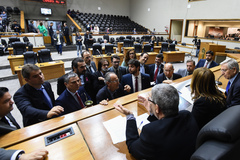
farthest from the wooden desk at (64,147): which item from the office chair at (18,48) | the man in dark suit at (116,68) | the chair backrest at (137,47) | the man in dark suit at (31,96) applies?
the chair backrest at (137,47)

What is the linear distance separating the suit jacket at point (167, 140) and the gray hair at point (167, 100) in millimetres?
52

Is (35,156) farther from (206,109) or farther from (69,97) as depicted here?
Answer: (206,109)

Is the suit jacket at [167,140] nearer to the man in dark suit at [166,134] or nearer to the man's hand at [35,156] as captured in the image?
the man in dark suit at [166,134]

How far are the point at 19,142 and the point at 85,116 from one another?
553mm

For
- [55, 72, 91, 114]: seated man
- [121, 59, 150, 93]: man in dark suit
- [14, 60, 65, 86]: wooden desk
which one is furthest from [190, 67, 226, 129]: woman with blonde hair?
[14, 60, 65, 86]: wooden desk

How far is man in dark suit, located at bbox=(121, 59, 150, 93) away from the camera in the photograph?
2494 mm

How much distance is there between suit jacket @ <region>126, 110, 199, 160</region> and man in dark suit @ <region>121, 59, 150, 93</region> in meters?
1.63

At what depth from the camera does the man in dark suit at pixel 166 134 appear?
85 cm

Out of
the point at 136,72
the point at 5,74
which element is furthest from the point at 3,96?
the point at 5,74

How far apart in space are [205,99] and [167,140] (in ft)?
2.35

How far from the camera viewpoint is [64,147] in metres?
1.02

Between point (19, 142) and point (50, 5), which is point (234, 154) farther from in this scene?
point (50, 5)

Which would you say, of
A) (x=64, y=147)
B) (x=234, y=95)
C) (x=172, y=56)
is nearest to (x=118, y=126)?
(x=64, y=147)

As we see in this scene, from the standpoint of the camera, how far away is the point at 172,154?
85 centimetres
